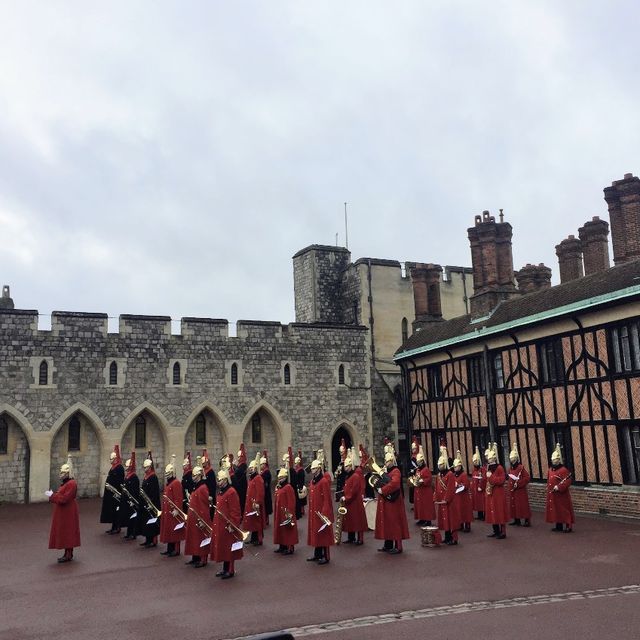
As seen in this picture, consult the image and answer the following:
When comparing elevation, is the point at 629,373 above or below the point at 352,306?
below

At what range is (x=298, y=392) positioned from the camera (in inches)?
961

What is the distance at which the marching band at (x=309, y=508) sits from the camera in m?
11.0

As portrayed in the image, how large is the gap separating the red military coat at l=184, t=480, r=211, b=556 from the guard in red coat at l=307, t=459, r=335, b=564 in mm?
1704

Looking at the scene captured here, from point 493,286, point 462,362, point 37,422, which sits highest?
point 493,286

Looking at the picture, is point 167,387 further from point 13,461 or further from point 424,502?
point 424,502

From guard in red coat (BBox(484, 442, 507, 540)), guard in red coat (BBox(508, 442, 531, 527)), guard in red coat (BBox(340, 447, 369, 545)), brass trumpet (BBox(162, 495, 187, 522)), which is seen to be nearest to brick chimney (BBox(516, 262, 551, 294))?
guard in red coat (BBox(508, 442, 531, 527))

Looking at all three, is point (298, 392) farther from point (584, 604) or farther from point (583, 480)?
point (584, 604)

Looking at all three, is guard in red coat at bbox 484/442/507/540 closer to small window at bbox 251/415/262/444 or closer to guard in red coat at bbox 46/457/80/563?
guard in red coat at bbox 46/457/80/563

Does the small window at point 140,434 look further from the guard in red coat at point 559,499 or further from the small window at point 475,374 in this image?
the guard in red coat at point 559,499

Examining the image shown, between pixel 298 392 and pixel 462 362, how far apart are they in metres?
6.66

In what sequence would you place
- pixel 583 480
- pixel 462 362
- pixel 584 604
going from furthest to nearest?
1. pixel 462 362
2. pixel 583 480
3. pixel 584 604

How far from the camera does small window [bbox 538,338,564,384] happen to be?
1656 centimetres

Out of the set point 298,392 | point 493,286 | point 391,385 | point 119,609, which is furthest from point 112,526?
point 391,385

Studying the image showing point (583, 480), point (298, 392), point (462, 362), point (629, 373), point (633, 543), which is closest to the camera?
point (633, 543)
